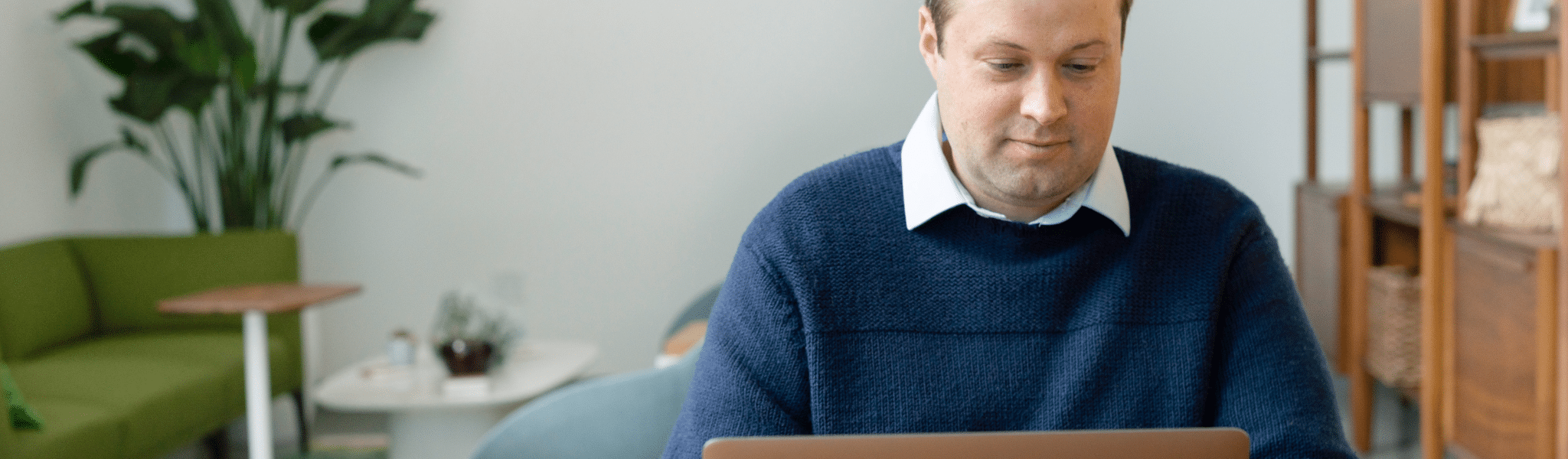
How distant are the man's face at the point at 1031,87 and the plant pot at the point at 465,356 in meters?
2.18

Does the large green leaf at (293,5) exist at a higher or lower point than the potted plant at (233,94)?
higher

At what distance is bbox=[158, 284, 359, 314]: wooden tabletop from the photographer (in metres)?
2.81

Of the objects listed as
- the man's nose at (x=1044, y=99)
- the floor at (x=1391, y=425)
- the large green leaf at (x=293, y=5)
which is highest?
the large green leaf at (x=293, y=5)

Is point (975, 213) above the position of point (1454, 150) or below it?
above

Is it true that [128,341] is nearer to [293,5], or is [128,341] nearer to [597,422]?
[293,5]

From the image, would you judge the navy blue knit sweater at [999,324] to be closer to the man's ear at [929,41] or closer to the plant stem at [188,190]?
the man's ear at [929,41]

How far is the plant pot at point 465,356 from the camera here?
119 inches

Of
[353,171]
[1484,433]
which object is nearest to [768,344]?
[1484,433]

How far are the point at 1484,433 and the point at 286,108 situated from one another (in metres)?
3.80

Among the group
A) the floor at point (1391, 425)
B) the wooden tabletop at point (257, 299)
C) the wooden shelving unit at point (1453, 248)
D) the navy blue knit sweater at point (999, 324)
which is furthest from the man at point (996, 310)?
the floor at point (1391, 425)

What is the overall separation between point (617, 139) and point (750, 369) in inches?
133

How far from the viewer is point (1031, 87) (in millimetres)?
1013

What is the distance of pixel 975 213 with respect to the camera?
1.16m

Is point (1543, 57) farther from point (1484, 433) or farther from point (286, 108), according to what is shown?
point (286, 108)
